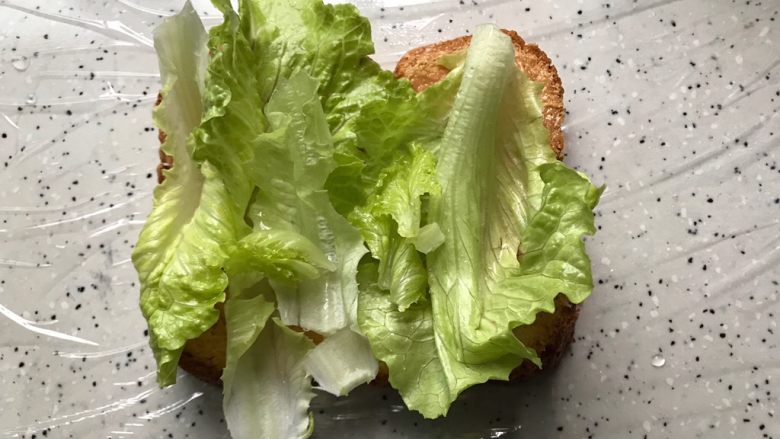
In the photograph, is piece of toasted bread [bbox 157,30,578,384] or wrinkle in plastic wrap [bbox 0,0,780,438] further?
wrinkle in plastic wrap [bbox 0,0,780,438]

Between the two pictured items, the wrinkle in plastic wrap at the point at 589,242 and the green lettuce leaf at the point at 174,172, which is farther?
the wrinkle in plastic wrap at the point at 589,242

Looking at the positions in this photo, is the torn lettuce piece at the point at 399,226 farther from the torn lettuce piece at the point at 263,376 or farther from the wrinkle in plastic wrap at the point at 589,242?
the wrinkle in plastic wrap at the point at 589,242

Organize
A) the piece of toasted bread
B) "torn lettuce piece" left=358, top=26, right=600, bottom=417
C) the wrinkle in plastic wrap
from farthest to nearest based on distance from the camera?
1. the wrinkle in plastic wrap
2. the piece of toasted bread
3. "torn lettuce piece" left=358, top=26, right=600, bottom=417

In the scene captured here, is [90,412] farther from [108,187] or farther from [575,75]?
[575,75]

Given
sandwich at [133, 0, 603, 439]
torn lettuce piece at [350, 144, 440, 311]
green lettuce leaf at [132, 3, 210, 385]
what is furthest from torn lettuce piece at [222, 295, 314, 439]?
torn lettuce piece at [350, 144, 440, 311]

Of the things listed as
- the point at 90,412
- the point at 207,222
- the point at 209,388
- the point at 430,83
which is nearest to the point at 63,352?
the point at 90,412

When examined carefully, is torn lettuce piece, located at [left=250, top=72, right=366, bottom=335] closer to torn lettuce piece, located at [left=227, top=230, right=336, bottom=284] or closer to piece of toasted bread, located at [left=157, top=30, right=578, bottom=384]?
torn lettuce piece, located at [left=227, top=230, right=336, bottom=284]

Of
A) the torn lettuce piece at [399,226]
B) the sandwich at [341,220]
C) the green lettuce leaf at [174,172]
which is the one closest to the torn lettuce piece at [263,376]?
the sandwich at [341,220]
